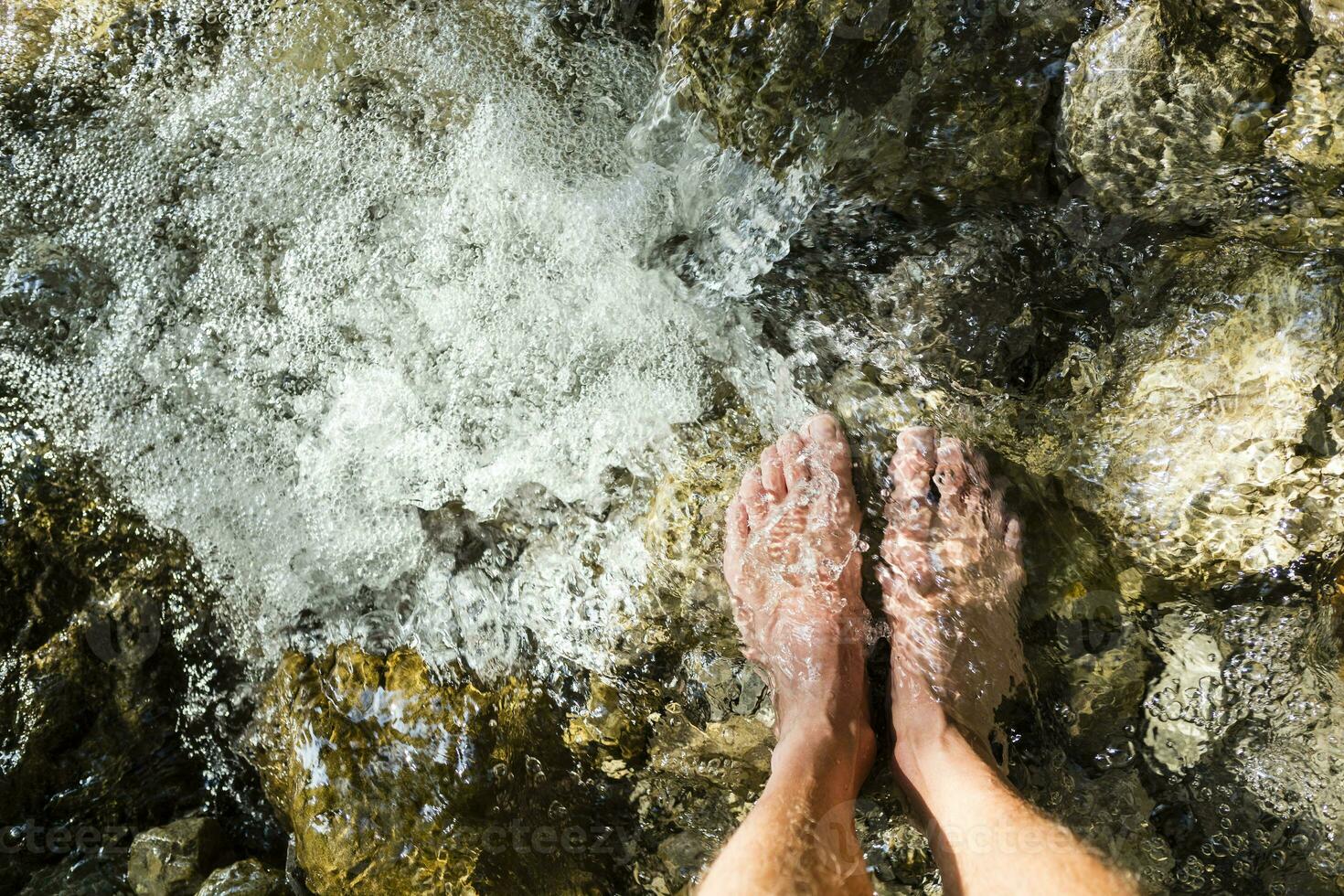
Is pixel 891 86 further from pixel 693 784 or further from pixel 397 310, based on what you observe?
pixel 693 784

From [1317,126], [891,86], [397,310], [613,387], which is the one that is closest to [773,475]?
[613,387]

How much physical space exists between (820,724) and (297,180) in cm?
171

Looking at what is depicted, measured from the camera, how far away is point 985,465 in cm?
170

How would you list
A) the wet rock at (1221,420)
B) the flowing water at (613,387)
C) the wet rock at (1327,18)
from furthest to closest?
the flowing water at (613,387) < the wet rock at (1221,420) < the wet rock at (1327,18)

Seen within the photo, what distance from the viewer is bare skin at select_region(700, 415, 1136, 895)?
4.63 ft

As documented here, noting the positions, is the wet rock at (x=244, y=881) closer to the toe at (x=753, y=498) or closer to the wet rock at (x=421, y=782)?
the wet rock at (x=421, y=782)

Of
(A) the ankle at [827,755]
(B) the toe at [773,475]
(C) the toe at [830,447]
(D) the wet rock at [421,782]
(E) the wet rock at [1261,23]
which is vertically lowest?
(D) the wet rock at [421,782]

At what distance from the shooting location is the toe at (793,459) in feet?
5.74

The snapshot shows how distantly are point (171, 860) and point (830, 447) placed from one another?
1.74 m

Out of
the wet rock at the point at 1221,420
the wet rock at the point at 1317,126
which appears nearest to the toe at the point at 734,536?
the wet rock at the point at 1221,420

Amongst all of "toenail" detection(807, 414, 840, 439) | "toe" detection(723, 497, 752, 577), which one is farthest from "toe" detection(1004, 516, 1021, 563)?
"toe" detection(723, 497, 752, 577)

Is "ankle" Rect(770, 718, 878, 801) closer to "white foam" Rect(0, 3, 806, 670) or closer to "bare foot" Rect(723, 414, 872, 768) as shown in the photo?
"bare foot" Rect(723, 414, 872, 768)

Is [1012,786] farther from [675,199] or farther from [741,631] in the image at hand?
[675,199]

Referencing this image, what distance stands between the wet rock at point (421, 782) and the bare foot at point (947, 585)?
0.75 m
